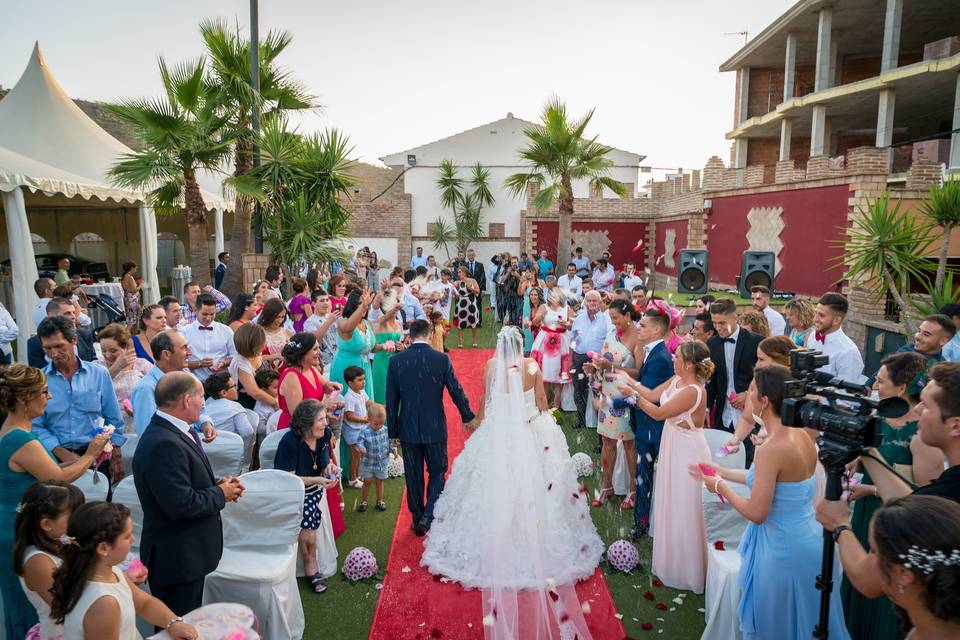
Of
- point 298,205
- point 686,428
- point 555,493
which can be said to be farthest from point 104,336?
point 298,205

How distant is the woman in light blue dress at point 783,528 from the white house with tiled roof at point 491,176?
968 inches

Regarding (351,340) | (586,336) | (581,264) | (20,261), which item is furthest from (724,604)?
(581,264)

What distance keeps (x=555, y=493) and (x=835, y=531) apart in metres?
2.61

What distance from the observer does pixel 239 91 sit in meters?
11.0

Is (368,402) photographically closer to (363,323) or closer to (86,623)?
(363,323)

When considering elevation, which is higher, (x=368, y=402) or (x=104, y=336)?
(x=104, y=336)

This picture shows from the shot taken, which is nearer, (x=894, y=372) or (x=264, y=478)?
(x=894, y=372)

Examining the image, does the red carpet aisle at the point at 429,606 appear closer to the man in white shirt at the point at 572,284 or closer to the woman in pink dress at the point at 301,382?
the woman in pink dress at the point at 301,382

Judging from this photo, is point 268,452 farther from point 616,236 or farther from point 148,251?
point 616,236

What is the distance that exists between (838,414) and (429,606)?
3012mm

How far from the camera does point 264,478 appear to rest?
154 inches

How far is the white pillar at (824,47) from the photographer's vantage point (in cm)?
2103

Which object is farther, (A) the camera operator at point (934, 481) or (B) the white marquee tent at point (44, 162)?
(B) the white marquee tent at point (44, 162)

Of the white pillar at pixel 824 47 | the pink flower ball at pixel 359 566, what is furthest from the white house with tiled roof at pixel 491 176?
the pink flower ball at pixel 359 566
